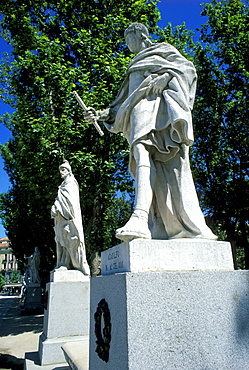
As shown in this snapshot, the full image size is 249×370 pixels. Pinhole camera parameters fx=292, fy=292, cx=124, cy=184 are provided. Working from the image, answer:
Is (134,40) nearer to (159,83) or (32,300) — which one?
(159,83)

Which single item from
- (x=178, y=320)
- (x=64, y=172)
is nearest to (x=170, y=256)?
(x=178, y=320)

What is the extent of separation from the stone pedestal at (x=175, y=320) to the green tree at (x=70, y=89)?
842cm

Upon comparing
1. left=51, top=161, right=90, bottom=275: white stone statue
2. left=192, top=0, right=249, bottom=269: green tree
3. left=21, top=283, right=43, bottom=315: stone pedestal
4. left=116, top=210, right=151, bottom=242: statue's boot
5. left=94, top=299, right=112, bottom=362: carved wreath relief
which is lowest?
left=21, top=283, right=43, bottom=315: stone pedestal

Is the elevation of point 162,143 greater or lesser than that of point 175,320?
greater

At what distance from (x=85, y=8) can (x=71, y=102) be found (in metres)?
5.55

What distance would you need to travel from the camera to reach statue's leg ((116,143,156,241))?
2.43 meters

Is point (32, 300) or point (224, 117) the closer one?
point (224, 117)

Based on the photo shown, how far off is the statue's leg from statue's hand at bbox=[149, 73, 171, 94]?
69 cm

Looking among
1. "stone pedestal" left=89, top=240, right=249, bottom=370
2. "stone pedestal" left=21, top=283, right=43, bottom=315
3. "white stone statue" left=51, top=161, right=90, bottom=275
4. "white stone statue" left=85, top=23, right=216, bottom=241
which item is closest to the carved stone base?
"stone pedestal" left=89, top=240, right=249, bottom=370

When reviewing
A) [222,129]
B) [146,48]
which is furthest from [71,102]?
[146,48]

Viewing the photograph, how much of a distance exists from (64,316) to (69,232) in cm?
181

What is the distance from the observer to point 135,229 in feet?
8.05

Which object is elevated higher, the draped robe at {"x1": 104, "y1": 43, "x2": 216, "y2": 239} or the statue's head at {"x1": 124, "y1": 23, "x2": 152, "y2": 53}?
the statue's head at {"x1": 124, "y1": 23, "x2": 152, "y2": 53}

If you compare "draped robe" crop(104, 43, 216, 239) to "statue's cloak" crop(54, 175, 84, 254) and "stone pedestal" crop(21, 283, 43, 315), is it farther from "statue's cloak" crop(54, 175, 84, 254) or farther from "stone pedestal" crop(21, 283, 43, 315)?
"stone pedestal" crop(21, 283, 43, 315)
